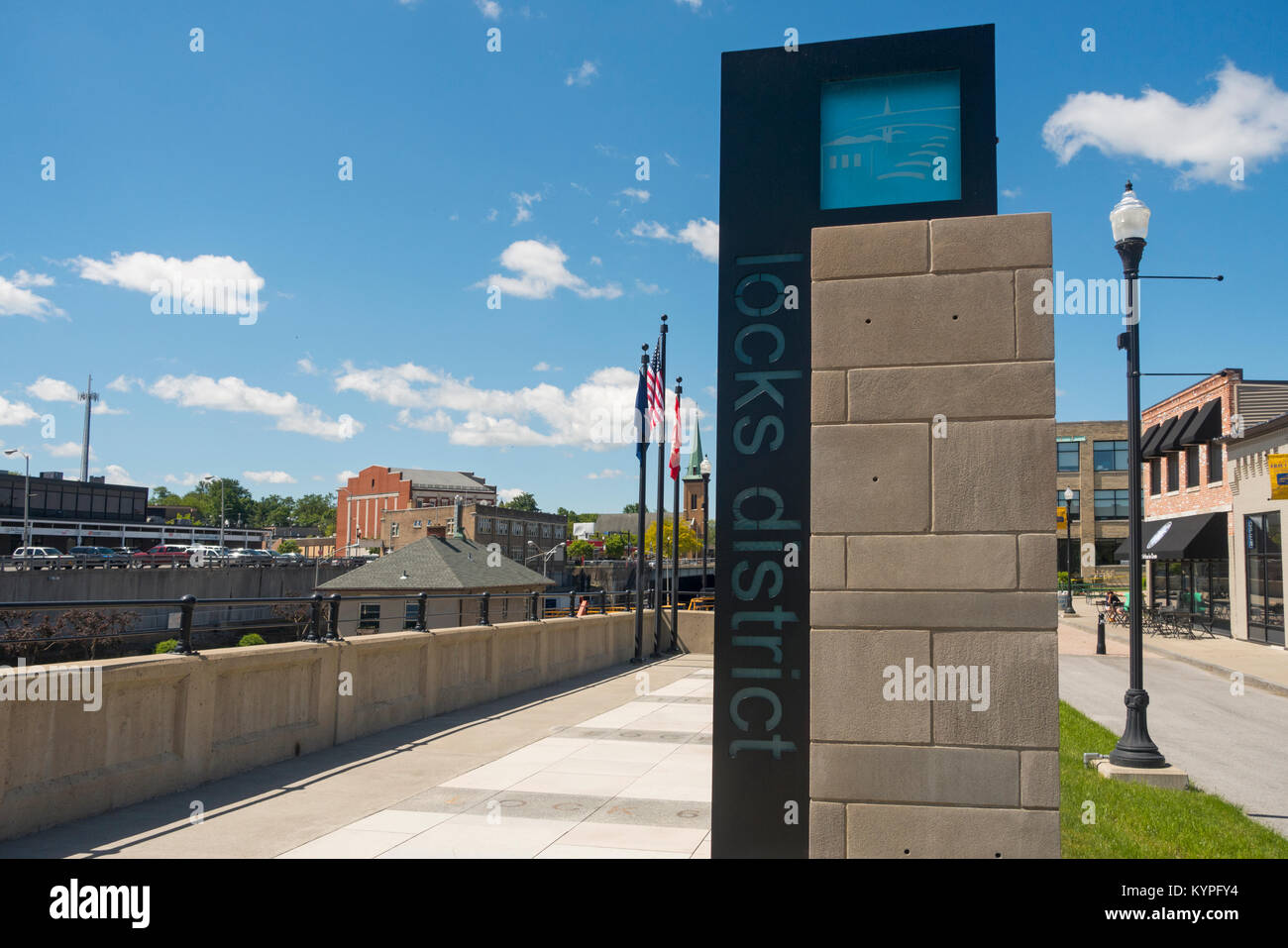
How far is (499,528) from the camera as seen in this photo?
102 m

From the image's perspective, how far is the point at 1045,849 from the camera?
12.8 ft

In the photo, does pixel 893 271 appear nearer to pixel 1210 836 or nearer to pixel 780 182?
pixel 780 182

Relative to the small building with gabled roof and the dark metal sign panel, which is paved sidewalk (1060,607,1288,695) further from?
the dark metal sign panel

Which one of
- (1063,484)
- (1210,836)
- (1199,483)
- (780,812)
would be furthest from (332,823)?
(1063,484)

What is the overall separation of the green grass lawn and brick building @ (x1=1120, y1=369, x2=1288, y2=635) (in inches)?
1007

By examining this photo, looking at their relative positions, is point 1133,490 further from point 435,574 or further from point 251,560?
point 251,560

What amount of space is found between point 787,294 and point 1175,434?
120ft

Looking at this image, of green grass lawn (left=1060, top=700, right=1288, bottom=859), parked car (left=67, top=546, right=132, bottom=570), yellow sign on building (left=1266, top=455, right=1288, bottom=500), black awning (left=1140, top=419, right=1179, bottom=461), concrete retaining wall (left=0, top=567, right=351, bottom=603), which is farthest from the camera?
parked car (left=67, top=546, right=132, bottom=570)

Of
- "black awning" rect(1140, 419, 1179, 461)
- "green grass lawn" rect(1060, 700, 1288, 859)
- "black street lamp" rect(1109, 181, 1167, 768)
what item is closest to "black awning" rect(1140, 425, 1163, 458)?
"black awning" rect(1140, 419, 1179, 461)

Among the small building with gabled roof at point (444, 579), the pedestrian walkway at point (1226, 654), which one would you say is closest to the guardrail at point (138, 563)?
the small building with gabled roof at point (444, 579)

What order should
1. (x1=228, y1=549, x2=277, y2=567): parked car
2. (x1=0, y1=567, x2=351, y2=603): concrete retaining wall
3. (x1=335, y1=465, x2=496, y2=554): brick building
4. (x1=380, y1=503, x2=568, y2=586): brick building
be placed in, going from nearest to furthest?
(x1=0, y1=567, x2=351, y2=603): concrete retaining wall < (x1=228, y1=549, x2=277, y2=567): parked car < (x1=380, y1=503, x2=568, y2=586): brick building < (x1=335, y1=465, x2=496, y2=554): brick building

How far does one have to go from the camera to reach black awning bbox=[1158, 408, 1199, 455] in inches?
1357

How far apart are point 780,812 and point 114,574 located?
150 feet

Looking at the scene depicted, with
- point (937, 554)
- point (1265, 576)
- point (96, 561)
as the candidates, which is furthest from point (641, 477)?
point (96, 561)
